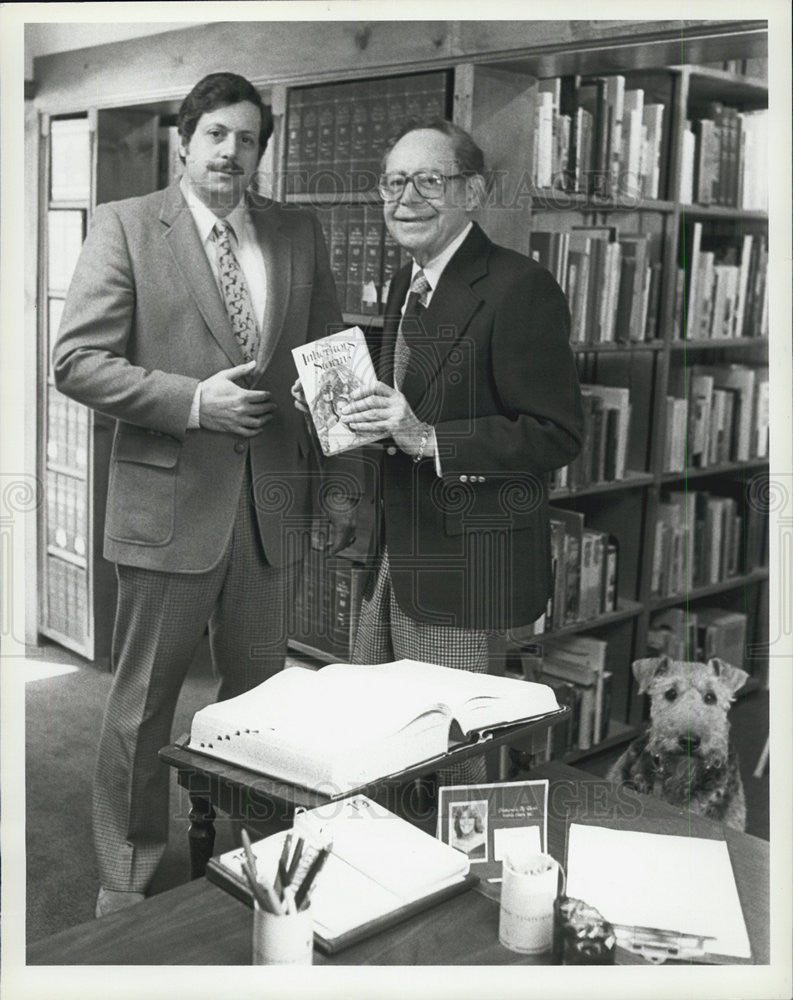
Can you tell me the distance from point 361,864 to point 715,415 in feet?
9.16

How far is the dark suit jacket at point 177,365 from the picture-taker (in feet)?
7.22

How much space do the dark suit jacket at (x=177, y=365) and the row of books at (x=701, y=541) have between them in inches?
65.8

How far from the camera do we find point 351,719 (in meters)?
1.44

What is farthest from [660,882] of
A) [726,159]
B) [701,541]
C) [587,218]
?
[726,159]

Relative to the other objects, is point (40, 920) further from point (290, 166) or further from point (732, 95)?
point (732, 95)

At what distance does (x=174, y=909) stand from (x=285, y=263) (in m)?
1.38

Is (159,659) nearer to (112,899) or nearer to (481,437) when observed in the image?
(112,899)

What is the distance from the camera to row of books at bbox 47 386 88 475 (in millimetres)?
3914

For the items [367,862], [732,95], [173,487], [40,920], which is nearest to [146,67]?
[173,487]

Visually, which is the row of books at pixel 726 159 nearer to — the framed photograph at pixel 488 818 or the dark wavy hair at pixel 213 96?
the dark wavy hair at pixel 213 96

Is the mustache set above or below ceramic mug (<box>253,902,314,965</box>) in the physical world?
above

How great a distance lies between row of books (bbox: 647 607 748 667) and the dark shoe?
1.95 meters

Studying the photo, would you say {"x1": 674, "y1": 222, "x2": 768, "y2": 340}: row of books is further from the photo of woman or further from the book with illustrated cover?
the photo of woman

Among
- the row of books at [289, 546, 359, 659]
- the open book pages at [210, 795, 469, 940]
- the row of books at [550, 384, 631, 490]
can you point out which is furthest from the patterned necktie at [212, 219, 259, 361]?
the row of books at [550, 384, 631, 490]
